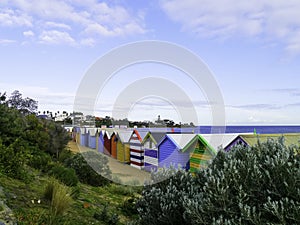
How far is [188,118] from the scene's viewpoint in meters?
14.1

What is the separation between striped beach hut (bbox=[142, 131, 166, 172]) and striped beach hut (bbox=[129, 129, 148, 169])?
0.65 meters

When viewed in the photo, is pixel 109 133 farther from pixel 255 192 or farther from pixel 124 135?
pixel 255 192

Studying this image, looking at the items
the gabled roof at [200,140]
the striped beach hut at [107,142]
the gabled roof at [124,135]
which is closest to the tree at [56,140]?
the gabled roof at [200,140]

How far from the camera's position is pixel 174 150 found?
1947cm

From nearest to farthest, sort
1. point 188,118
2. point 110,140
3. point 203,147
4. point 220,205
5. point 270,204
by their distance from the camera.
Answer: point 270,204, point 220,205, point 188,118, point 203,147, point 110,140

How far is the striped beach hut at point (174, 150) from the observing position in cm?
1870

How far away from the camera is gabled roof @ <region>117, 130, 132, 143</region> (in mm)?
29062

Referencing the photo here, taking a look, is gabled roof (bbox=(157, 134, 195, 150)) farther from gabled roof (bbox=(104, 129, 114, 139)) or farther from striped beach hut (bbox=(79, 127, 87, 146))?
striped beach hut (bbox=(79, 127, 87, 146))

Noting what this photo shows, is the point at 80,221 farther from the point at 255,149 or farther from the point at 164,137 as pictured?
the point at 164,137

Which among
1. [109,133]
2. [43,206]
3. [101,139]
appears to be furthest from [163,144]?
[43,206]

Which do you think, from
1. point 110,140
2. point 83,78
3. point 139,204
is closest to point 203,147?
point 83,78

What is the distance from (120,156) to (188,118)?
16.8 metres

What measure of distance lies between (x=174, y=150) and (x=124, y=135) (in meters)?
10.9

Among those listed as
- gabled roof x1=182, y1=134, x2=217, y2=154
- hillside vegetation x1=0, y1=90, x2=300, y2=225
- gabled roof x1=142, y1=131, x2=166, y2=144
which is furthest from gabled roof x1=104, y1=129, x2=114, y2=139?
hillside vegetation x1=0, y1=90, x2=300, y2=225
